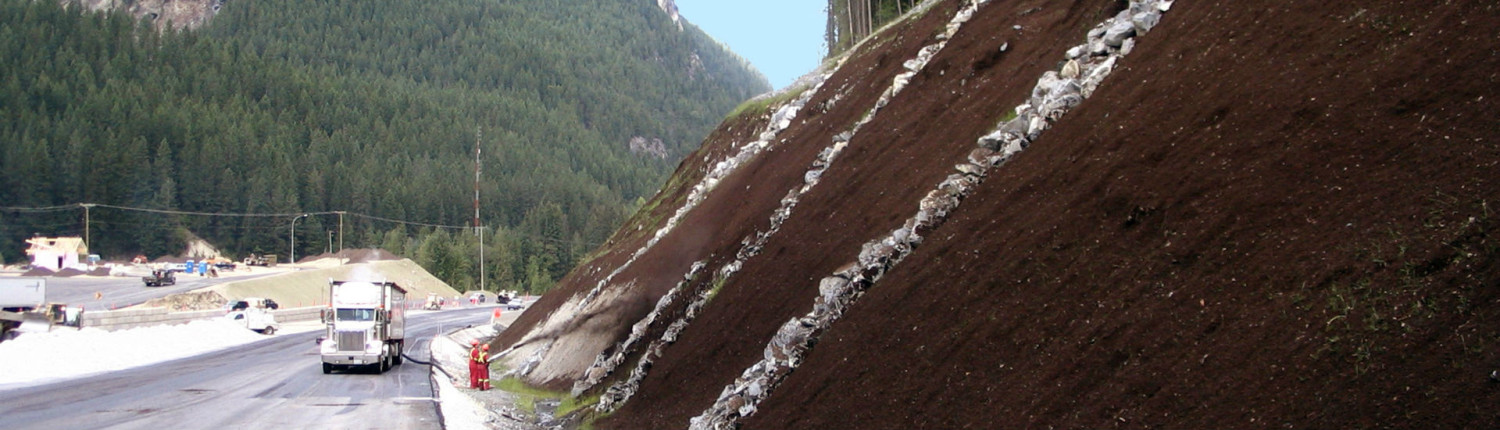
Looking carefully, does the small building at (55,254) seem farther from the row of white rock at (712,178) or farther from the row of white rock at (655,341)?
the row of white rock at (655,341)

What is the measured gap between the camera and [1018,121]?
1717 centimetres

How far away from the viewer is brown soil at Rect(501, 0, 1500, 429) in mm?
8531

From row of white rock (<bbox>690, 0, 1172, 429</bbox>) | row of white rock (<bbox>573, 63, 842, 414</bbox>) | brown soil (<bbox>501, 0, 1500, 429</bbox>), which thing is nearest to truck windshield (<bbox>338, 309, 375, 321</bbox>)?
row of white rock (<bbox>573, 63, 842, 414</bbox>)

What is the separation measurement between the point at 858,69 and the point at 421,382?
15046 mm

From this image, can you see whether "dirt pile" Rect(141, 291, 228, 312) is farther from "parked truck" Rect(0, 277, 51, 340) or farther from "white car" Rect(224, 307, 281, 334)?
"parked truck" Rect(0, 277, 51, 340)

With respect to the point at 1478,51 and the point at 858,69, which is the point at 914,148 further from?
the point at 858,69

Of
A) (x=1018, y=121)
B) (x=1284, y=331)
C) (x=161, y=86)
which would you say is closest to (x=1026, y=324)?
(x=1284, y=331)

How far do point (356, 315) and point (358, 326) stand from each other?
24.4 inches

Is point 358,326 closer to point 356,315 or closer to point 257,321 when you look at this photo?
point 356,315

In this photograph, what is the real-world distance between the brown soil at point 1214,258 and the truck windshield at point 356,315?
2183 centimetres

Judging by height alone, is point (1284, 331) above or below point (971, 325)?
above

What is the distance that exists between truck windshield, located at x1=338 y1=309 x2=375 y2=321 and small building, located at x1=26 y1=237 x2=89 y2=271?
3523 inches

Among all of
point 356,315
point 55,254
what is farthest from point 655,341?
point 55,254

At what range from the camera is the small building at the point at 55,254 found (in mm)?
117938
